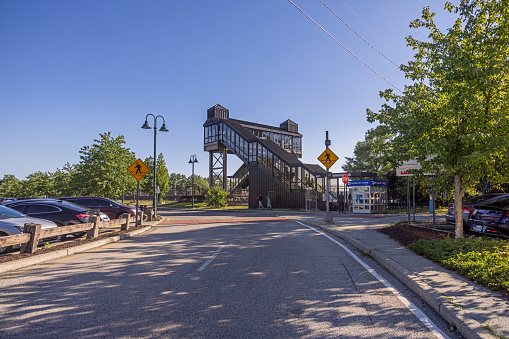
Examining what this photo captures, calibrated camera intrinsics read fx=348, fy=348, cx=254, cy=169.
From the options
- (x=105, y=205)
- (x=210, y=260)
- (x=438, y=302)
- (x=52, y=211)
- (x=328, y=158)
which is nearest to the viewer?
(x=438, y=302)

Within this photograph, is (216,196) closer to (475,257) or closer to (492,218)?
(492,218)

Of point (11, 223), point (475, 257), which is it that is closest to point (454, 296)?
point (475, 257)

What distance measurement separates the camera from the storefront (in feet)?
92.4

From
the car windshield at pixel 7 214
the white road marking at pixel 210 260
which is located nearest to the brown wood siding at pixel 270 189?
the white road marking at pixel 210 260

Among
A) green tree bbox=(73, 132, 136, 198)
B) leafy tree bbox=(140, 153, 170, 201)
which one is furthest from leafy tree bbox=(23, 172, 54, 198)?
green tree bbox=(73, 132, 136, 198)

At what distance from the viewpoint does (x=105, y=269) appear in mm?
7227

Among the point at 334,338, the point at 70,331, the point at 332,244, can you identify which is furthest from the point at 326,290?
the point at 332,244

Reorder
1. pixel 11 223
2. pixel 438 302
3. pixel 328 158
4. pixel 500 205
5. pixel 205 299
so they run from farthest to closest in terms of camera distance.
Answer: pixel 328 158 < pixel 500 205 < pixel 11 223 < pixel 205 299 < pixel 438 302

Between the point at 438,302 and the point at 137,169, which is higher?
the point at 137,169

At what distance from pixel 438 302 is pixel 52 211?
1241cm

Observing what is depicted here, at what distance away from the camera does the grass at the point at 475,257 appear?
220 inches

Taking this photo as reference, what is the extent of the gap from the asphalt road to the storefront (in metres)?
20.6

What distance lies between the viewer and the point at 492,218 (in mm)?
10352

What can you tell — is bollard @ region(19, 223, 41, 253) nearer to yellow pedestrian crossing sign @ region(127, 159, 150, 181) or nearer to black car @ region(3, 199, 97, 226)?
black car @ region(3, 199, 97, 226)
